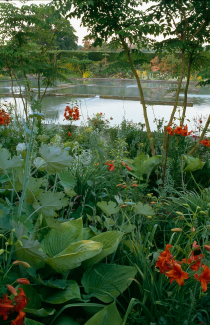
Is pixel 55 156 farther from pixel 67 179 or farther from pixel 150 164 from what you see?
pixel 150 164

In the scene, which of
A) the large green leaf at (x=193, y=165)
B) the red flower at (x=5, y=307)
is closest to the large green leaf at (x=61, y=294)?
the red flower at (x=5, y=307)

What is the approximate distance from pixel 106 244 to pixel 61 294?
0.29 meters

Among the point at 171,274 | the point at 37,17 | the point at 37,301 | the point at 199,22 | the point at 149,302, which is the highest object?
the point at 37,17

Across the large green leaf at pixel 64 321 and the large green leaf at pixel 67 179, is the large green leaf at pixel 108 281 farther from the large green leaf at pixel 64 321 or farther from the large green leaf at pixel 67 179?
the large green leaf at pixel 67 179

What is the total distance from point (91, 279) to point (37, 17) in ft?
16.4

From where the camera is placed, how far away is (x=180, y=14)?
3326mm

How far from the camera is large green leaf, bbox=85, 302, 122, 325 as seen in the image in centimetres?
85

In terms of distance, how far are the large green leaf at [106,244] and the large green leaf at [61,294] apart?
0.43ft

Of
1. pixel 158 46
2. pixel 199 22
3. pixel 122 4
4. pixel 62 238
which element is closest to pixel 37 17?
pixel 122 4

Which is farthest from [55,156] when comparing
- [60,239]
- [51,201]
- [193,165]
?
[193,165]

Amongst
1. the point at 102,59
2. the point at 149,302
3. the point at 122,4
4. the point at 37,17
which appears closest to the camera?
the point at 149,302

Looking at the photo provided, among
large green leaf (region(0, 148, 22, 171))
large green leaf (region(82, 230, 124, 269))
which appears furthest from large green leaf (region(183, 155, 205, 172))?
large green leaf (region(0, 148, 22, 171))

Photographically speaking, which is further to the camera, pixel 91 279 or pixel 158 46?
pixel 158 46

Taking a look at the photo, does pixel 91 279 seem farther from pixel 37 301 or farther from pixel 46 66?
pixel 46 66
